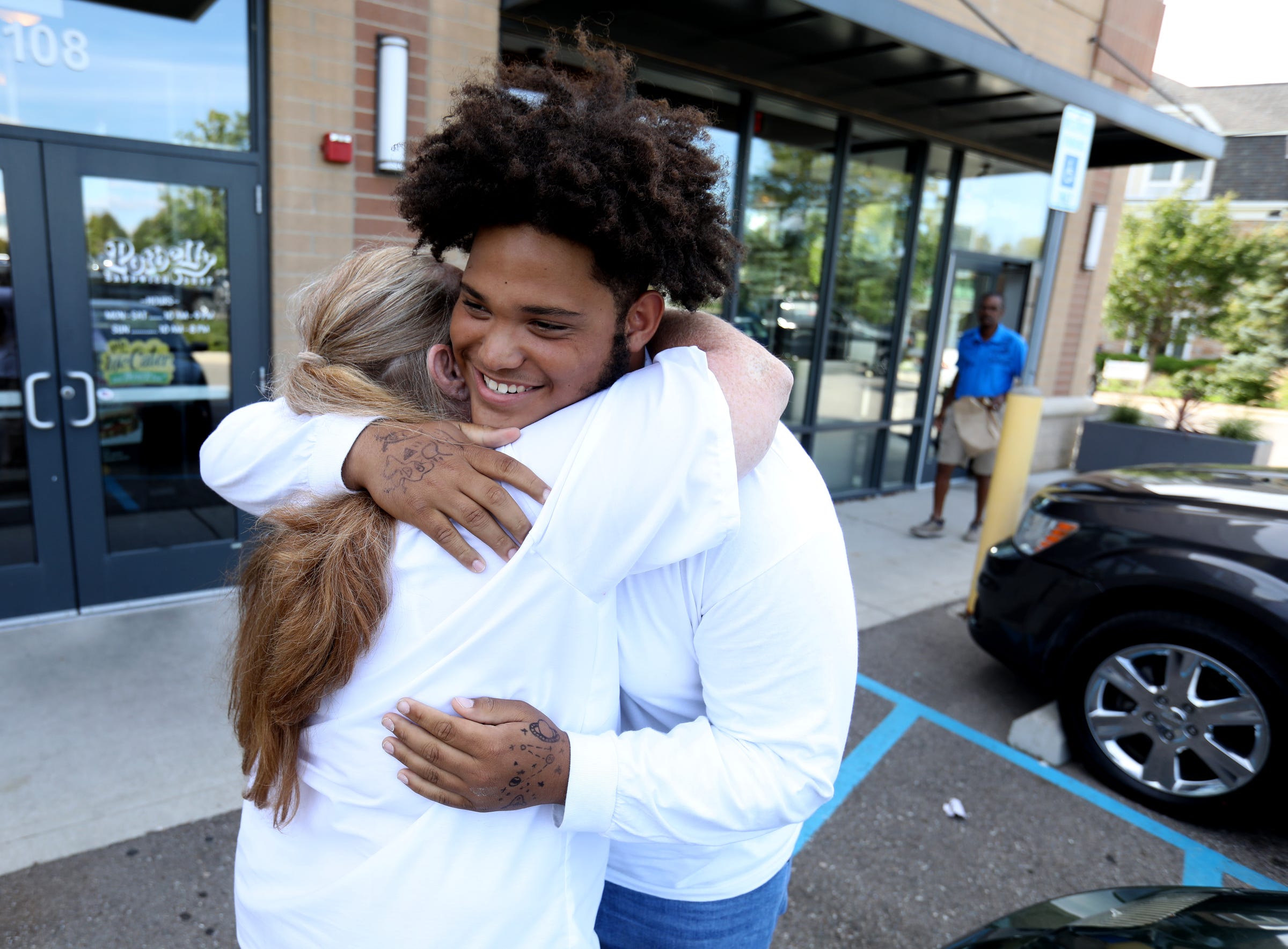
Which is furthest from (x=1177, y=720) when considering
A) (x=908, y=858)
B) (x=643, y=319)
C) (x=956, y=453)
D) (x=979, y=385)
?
(x=979, y=385)

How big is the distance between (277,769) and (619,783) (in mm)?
449

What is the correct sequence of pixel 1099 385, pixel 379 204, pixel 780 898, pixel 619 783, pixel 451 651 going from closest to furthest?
pixel 451 651 → pixel 619 783 → pixel 780 898 → pixel 379 204 → pixel 1099 385

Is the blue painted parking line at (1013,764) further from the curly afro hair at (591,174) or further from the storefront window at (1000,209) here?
the storefront window at (1000,209)

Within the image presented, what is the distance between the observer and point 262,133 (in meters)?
4.52

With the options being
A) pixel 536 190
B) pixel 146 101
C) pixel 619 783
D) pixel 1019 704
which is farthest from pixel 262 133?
pixel 1019 704

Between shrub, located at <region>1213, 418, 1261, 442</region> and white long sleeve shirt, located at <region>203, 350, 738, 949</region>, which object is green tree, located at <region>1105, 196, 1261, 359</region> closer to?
shrub, located at <region>1213, 418, 1261, 442</region>

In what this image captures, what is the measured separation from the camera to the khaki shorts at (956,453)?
24.1 feet

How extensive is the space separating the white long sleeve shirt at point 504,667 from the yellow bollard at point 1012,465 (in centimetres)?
444

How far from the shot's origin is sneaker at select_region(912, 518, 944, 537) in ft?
24.0

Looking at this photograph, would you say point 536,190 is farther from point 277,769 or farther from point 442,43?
point 442,43

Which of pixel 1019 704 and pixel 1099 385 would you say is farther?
pixel 1099 385

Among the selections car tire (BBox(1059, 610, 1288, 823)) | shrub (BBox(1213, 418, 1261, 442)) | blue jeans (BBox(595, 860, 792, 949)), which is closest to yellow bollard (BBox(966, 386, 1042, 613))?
car tire (BBox(1059, 610, 1288, 823))

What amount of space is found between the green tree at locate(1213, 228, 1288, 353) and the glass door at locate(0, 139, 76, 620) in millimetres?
24951

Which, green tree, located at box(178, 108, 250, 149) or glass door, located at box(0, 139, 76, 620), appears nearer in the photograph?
glass door, located at box(0, 139, 76, 620)
